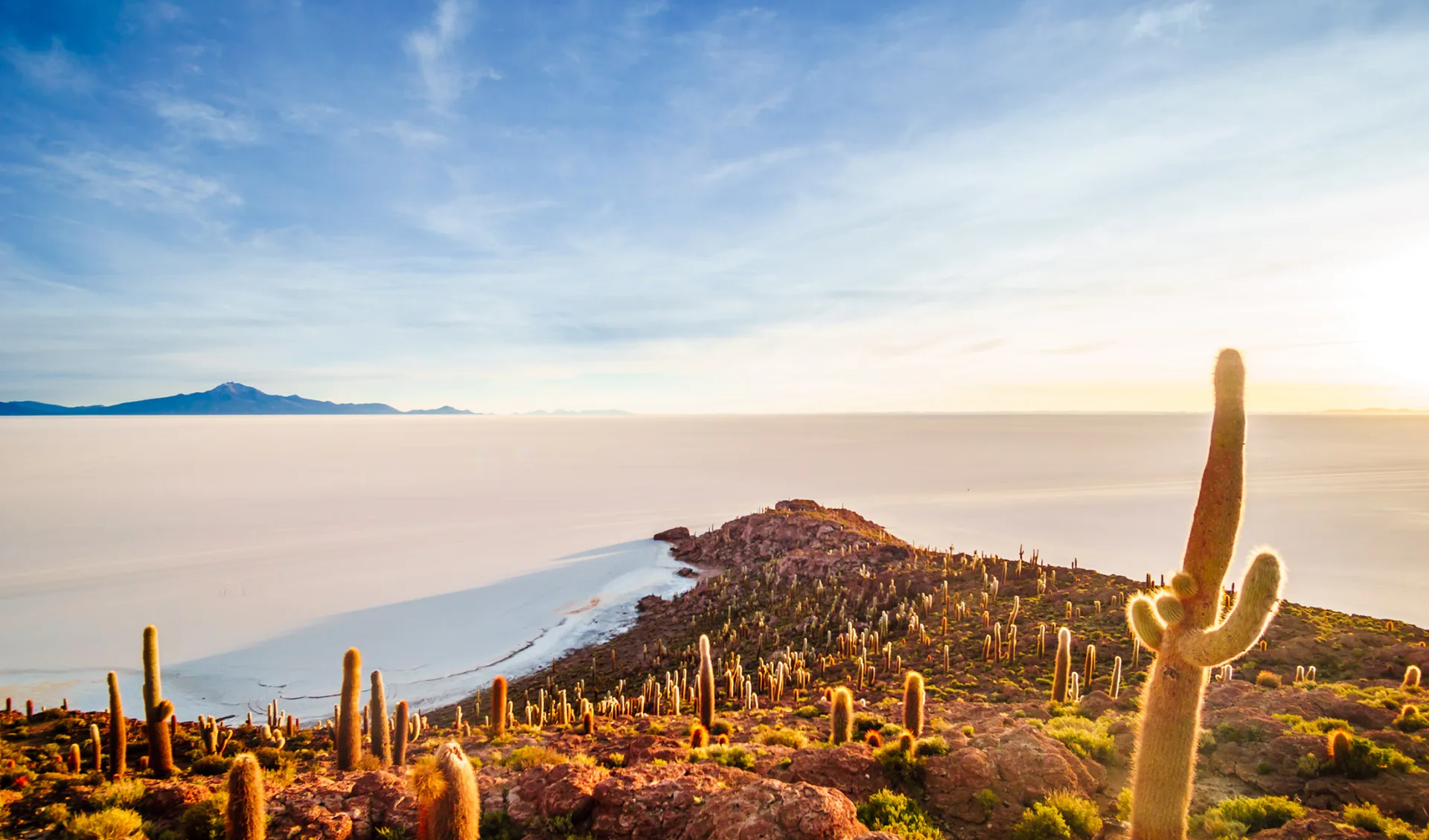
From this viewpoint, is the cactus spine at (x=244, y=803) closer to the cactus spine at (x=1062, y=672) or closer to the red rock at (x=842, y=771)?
the red rock at (x=842, y=771)

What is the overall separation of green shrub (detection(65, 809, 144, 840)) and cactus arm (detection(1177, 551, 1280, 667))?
1103 centimetres

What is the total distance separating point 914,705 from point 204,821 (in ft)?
32.3

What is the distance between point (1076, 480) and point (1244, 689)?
212ft

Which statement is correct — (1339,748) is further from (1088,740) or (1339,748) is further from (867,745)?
(867,745)

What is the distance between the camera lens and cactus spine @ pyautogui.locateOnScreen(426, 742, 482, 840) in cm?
600

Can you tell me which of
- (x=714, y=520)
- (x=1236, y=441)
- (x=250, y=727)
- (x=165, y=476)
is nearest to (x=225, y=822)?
(x=250, y=727)

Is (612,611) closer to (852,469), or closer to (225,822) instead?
(225,822)

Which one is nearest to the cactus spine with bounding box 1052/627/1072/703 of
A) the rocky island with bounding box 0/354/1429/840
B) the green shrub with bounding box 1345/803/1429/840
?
the rocky island with bounding box 0/354/1429/840

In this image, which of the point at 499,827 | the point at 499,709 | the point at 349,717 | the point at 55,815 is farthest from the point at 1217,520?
the point at 55,815

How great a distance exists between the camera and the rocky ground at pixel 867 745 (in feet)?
22.8

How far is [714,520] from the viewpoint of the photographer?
150ft

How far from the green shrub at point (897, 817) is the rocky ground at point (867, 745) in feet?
0.11

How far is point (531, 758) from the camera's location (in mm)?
9648

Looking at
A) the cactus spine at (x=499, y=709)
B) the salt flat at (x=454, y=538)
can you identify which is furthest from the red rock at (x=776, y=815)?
the salt flat at (x=454, y=538)
